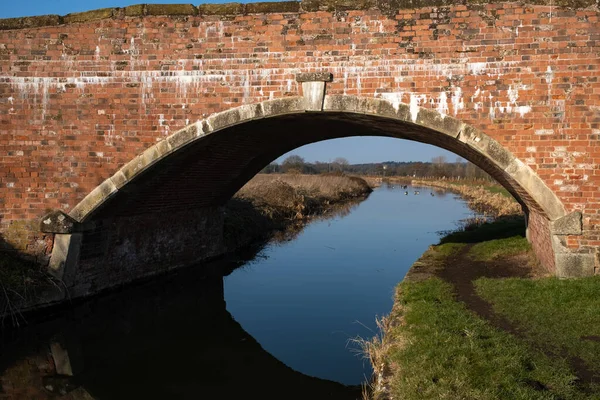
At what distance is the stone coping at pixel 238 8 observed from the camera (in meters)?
6.86

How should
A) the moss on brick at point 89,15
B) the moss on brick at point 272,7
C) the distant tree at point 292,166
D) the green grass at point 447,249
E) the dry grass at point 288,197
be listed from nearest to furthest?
the moss on brick at point 272,7 → the moss on brick at point 89,15 → the green grass at point 447,249 → the dry grass at point 288,197 → the distant tree at point 292,166

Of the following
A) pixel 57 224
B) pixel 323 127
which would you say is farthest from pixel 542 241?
pixel 57 224

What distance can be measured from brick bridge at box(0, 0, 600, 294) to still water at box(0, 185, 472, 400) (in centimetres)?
125

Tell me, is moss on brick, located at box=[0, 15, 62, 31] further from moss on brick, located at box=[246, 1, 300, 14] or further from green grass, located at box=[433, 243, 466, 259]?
green grass, located at box=[433, 243, 466, 259]

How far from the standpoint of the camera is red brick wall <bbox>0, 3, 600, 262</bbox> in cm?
657

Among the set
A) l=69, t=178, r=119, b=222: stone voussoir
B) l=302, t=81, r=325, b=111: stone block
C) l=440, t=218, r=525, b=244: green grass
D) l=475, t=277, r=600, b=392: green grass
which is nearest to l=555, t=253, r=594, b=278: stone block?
l=475, t=277, r=600, b=392: green grass

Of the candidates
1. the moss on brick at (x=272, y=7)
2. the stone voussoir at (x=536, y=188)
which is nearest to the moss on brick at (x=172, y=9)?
the moss on brick at (x=272, y=7)

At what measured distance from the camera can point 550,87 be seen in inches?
260

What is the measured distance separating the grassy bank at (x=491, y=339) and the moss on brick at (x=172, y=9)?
525cm

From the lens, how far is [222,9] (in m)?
7.51

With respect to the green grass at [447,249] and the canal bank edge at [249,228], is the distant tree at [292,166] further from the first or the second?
the green grass at [447,249]

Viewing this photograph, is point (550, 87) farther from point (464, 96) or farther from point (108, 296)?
point (108, 296)

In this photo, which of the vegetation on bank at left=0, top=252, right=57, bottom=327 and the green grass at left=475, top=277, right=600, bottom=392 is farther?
the vegetation on bank at left=0, top=252, right=57, bottom=327

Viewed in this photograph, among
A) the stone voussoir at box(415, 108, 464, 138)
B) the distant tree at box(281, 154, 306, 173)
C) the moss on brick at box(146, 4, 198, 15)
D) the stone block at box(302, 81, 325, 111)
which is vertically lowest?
the distant tree at box(281, 154, 306, 173)
